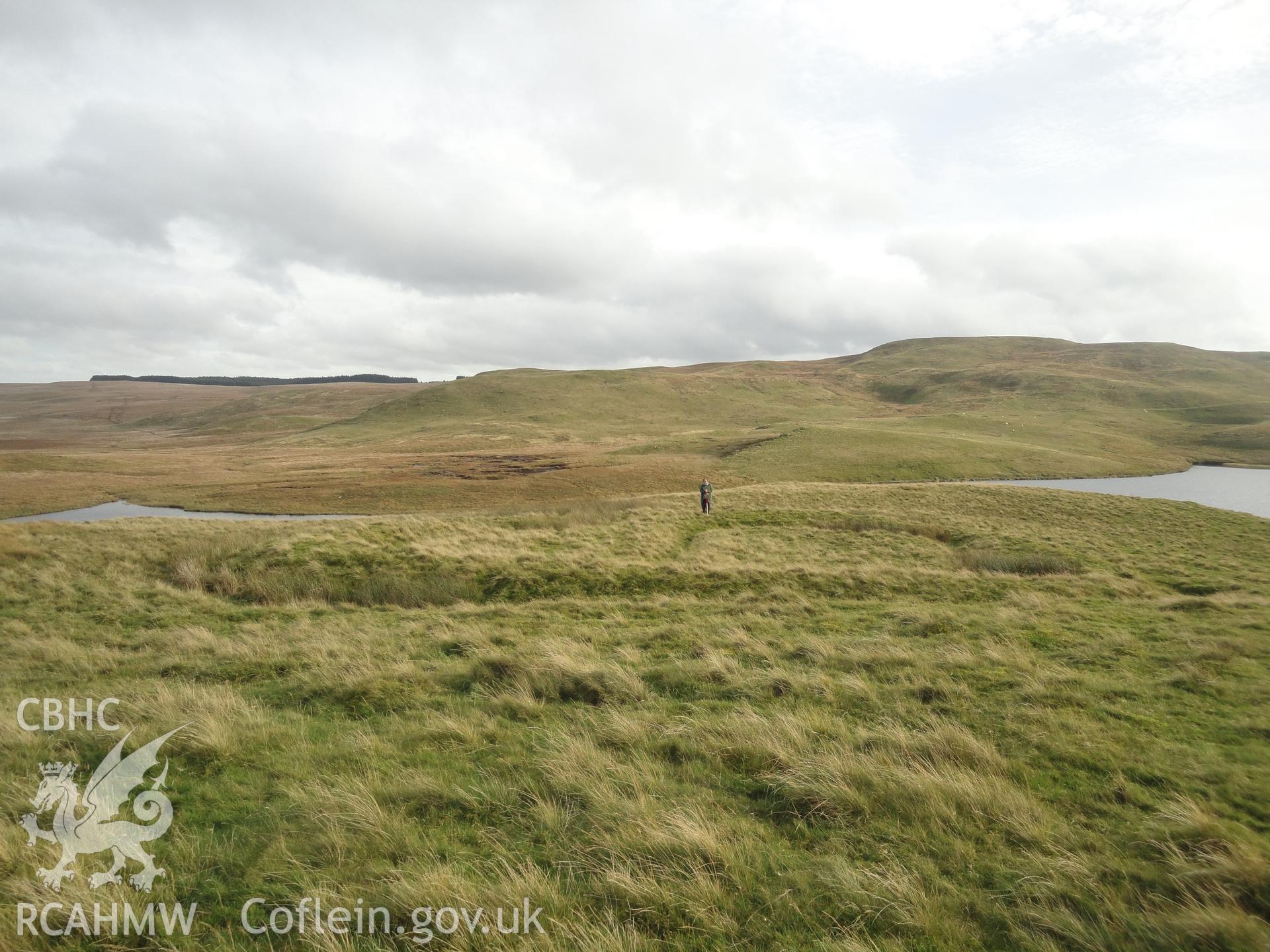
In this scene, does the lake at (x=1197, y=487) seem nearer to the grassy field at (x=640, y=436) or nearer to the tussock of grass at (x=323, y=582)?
the grassy field at (x=640, y=436)

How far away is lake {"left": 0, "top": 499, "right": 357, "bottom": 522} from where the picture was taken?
46.3 metres

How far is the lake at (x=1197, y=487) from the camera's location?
52594mm

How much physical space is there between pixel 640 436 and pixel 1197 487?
76.8 meters

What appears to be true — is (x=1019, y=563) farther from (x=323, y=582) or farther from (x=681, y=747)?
(x=323, y=582)

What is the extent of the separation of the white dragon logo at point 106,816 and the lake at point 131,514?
4209 centimetres

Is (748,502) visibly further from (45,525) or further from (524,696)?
(45,525)

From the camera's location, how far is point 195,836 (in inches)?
203

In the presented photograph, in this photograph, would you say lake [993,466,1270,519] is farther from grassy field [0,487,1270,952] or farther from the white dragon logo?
the white dragon logo

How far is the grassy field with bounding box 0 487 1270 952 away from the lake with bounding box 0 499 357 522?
102ft

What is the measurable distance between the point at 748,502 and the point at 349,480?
4258cm

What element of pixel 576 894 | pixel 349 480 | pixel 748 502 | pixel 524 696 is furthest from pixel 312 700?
pixel 349 480

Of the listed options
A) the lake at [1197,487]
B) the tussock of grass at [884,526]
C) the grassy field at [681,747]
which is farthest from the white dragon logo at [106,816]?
the lake at [1197,487]

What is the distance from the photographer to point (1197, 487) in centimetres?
6381
